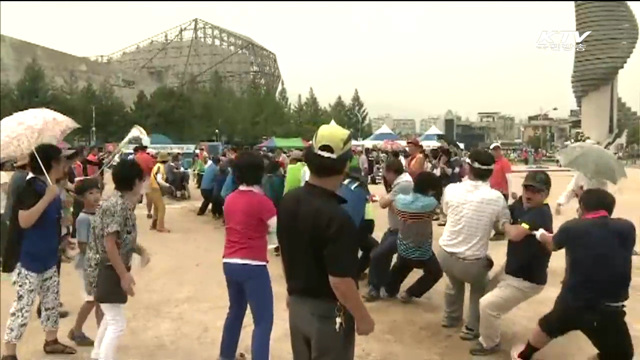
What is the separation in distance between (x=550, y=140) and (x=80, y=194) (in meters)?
4.97

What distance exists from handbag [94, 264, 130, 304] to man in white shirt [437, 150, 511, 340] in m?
2.53

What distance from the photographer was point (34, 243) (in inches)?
179

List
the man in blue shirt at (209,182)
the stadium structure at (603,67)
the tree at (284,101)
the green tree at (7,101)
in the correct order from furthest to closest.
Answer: the tree at (284,101) → the green tree at (7,101) → the man in blue shirt at (209,182) → the stadium structure at (603,67)

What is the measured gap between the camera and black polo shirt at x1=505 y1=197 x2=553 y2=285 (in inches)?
180

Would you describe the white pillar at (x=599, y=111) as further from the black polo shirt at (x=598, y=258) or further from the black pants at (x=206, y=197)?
the black pants at (x=206, y=197)

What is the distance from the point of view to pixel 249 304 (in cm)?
420

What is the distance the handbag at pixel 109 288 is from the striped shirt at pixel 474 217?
255 cm

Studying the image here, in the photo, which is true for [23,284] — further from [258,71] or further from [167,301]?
[258,71]

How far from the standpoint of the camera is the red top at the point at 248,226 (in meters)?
4.16

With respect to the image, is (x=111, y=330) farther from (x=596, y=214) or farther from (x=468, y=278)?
(x=596, y=214)

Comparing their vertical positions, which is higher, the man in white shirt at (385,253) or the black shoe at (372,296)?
the man in white shirt at (385,253)

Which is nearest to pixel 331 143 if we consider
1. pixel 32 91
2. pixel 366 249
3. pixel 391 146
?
pixel 366 249

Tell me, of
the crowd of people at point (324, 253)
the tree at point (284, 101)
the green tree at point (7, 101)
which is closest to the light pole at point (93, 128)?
Answer: the green tree at point (7, 101)

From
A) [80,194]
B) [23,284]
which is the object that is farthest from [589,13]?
[23,284]
